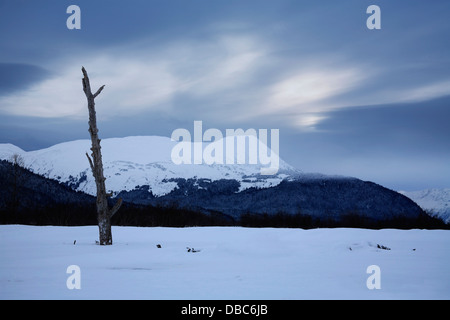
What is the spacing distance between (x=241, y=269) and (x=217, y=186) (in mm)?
84672

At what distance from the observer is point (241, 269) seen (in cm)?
885

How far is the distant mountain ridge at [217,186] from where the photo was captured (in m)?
72.8

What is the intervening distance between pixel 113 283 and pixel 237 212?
63881mm

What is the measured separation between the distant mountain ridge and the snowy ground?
155 ft

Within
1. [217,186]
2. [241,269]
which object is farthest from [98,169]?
[217,186]

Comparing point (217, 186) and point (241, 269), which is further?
point (217, 186)

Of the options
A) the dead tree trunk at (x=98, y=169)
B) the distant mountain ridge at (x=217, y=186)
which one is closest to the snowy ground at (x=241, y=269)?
the dead tree trunk at (x=98, y=169)

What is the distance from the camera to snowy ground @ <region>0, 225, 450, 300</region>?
Result: 6.48 metres

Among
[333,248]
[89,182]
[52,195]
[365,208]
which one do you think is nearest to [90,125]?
[333,248]

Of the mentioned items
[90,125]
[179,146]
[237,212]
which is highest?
[179,146]

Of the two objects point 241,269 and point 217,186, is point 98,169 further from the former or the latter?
point 217,186

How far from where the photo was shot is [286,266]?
367 inches

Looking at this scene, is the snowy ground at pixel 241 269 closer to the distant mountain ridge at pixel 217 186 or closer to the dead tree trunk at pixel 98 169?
the dead tree trunk at pixel 98 169
